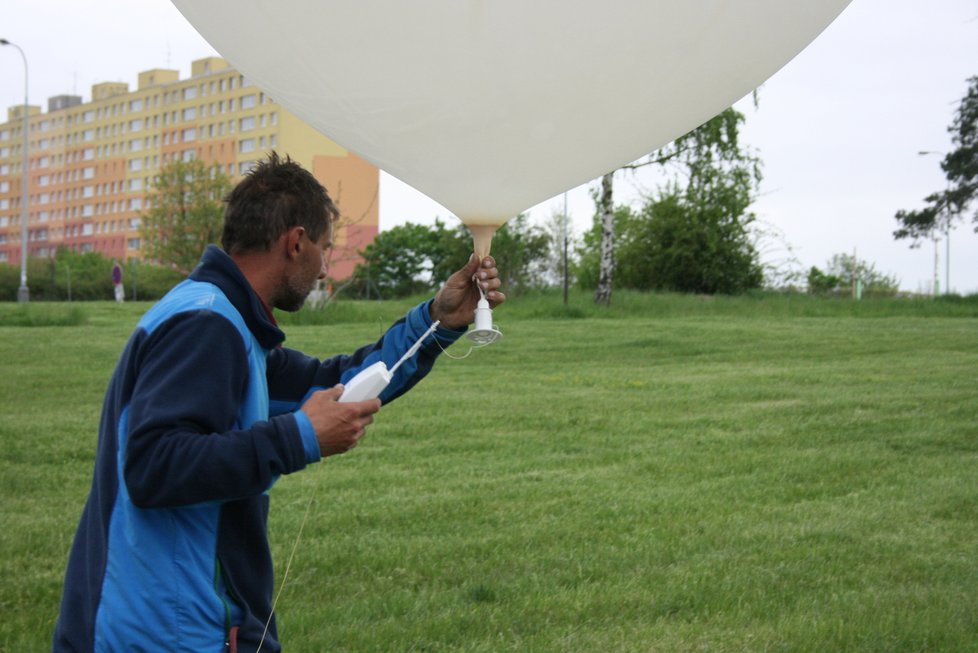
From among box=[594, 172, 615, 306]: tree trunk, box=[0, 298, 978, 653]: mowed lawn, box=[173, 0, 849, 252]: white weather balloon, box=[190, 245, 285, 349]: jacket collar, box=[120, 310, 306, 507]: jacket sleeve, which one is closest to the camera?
box=[120, 310, 306, 507]: jacket sleeve

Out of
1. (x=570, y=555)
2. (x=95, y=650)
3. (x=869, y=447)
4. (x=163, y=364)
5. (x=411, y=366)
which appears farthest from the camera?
(x=869, y=447)

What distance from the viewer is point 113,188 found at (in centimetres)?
10419

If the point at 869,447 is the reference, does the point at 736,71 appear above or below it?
above

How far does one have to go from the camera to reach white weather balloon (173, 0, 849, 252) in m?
2.03

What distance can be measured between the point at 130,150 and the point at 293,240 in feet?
352

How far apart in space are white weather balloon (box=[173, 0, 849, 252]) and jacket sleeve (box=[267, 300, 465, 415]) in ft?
1.13

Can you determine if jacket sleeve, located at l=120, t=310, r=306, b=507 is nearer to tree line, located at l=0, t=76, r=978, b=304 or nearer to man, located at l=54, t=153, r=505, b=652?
man, located at l=54, t=153, r=505, b=652

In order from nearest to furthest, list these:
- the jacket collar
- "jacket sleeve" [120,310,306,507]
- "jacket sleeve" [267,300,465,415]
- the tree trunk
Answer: "jacket sleeve" [120,310,306,507]
the jacket collar
"jacket sleeve" [267,300,465,415]
the tree trunk

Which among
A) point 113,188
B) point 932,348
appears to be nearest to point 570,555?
point 932,348

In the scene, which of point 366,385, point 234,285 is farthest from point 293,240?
point 366,385

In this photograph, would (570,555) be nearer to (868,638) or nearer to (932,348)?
(868,638)

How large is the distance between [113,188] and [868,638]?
108 metres

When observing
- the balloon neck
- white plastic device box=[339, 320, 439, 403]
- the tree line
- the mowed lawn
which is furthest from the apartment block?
white plastic device box=[339, 320, 439, 403]

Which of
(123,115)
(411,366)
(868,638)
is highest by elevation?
(123,115)
